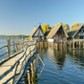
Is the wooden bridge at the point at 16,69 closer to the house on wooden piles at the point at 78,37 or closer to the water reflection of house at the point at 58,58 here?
the water reflection of house at the point at 58,58

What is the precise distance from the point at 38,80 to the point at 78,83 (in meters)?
3.95

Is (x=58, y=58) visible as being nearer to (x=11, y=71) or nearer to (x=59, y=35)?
(x=11, y=71)

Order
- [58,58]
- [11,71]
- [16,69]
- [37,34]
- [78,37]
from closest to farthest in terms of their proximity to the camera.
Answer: [16,69]
[11,71]
[58,58]
[78,37]
[37,34]

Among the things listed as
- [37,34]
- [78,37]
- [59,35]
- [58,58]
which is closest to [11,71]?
[58,58]

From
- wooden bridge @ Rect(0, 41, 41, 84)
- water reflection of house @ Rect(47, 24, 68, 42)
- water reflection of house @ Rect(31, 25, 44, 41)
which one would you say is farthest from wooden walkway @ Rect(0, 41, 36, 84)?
water reflection of house @ Rect(31, 25, 44, 41)

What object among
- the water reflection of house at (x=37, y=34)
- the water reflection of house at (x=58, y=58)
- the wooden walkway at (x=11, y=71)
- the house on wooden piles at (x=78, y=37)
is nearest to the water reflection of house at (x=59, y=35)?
the house on wooden piles at (x=78, y=37)

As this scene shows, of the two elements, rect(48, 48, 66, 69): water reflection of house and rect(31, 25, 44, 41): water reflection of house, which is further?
rect(31, 25, 44, 41): water reflection of house

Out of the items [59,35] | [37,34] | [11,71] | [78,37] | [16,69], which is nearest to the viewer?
[16,69]

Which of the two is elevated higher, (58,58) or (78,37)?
(78,37)

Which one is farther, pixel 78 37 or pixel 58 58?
pixel 78 37

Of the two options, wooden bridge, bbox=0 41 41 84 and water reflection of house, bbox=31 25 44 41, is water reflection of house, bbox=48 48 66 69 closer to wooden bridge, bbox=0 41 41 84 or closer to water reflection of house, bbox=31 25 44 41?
wooden bridge, bbox=0 41 41 84

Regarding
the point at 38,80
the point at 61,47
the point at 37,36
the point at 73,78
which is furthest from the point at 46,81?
the point at 37,36

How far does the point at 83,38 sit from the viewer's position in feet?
209

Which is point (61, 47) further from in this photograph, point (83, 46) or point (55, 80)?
point (55, 80)
